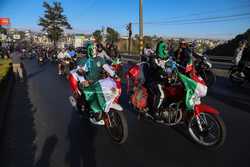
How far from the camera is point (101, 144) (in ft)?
16.1

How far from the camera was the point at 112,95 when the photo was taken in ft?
15.7

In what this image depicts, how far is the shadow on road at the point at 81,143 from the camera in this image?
13.7ft

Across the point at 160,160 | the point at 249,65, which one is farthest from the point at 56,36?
the point at 160,160

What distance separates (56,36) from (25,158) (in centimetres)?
8111

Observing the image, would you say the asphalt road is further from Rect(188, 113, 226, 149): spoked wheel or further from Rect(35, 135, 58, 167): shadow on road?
Rect(188, 113, 226, 149): spoked wheel

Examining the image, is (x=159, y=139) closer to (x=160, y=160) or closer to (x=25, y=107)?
(x=160, y=160)

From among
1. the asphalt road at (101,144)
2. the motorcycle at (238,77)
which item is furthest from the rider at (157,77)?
the motorcycle at (238,77)

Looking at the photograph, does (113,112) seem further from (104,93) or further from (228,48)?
(228,48)

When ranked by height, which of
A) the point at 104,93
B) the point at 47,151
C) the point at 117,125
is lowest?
the point at 47,151

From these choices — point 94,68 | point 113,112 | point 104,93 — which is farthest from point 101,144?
point 94,68

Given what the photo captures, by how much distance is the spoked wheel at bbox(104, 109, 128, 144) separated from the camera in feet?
15.5

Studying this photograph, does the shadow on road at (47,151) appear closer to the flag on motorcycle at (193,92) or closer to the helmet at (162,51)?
the flag on motorcycle at (193,92)

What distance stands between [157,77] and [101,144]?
5.64ft

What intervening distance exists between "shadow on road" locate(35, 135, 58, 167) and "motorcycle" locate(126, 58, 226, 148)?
5.82 feet
